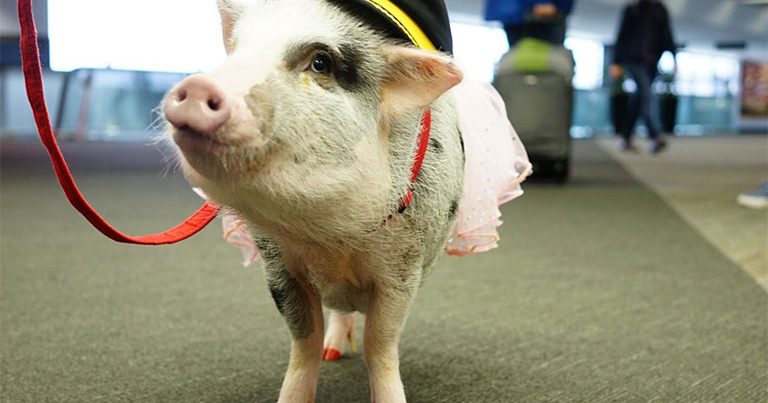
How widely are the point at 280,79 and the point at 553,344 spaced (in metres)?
1.04

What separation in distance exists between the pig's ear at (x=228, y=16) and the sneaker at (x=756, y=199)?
3.33 m

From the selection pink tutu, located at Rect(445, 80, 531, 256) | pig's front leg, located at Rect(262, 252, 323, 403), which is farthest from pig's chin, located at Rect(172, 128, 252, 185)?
pink tutu, located at Rect(445, 80, 531, 256)

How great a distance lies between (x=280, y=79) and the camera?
854mm

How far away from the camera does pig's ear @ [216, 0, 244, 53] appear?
1.04m

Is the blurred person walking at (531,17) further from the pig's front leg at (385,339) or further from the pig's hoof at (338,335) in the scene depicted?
the pig's front leg at (385,339)

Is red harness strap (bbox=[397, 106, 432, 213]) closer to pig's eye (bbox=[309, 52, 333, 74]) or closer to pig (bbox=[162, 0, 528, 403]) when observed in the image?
pig (bbox=[162, 0, 528, 403])

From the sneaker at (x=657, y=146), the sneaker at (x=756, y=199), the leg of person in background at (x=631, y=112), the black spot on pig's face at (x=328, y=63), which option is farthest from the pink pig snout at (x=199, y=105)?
the sneaker at (x=657, y=146)

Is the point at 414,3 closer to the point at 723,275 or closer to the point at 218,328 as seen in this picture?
the point at 218,328

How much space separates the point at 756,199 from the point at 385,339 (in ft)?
10.6

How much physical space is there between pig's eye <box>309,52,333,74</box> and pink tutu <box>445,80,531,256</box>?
0.40 meters

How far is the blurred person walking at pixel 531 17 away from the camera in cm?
439

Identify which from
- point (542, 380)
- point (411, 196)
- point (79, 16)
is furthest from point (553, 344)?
point (79, 16)

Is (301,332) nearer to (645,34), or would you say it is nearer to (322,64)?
(322,64)

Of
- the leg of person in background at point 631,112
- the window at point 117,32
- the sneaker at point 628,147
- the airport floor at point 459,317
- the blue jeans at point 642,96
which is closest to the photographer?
the airport floor at point 459,317
